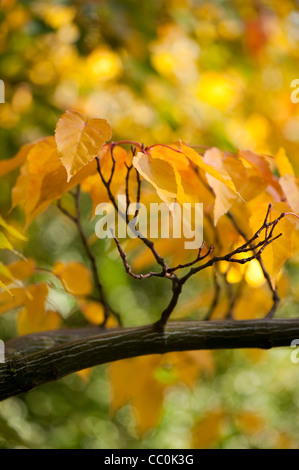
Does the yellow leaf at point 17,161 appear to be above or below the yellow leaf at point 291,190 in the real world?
above

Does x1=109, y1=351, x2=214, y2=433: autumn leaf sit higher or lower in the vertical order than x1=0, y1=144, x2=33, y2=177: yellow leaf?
lower

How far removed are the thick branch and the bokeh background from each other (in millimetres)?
318

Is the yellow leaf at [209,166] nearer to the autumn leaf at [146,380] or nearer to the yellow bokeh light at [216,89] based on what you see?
the autumn leaf at [146,380]

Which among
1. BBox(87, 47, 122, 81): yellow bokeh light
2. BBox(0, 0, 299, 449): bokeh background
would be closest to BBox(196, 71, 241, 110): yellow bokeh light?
BBox(0, 0, 299, 449): bokeh background

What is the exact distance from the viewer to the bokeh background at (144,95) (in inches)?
41.8

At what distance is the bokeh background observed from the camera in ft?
3.48

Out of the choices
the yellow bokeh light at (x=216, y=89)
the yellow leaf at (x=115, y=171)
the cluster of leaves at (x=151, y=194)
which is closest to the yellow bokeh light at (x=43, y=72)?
the yellow bokeh light at (x=216, y=89)

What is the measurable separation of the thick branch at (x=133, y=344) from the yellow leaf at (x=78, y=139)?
178 mm

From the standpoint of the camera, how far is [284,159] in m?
0.59

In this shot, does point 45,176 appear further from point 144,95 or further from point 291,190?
point 144,95

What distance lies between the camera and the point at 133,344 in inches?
19.5

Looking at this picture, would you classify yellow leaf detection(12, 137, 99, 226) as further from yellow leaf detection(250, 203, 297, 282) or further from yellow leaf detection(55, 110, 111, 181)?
yellow leaf detection(250, 203, 297, 282)

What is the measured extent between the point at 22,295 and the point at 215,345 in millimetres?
286

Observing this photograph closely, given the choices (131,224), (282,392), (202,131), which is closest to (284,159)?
(131,224)
